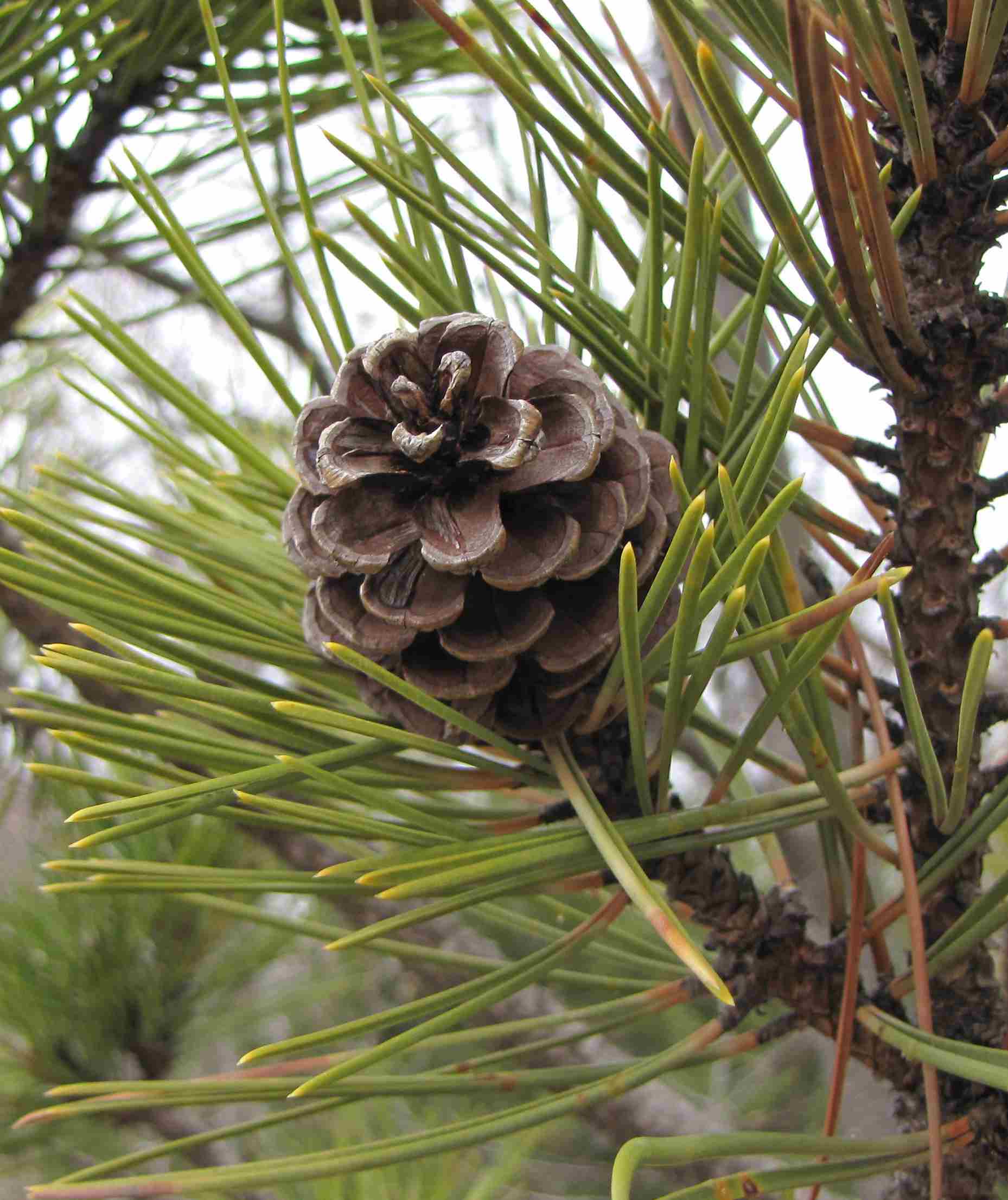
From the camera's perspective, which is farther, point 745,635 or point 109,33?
point 109,33

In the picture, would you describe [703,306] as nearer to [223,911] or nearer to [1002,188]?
[1002,188]

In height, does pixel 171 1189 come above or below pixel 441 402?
below

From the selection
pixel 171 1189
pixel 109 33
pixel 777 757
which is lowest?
pixel 171 1189

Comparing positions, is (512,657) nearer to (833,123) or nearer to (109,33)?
(833,123)

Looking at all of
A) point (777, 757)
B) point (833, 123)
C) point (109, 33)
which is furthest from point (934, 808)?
point (109, 33)

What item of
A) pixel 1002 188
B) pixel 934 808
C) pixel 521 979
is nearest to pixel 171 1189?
pixel 521 979

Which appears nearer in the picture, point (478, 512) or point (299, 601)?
point (478, 512)
